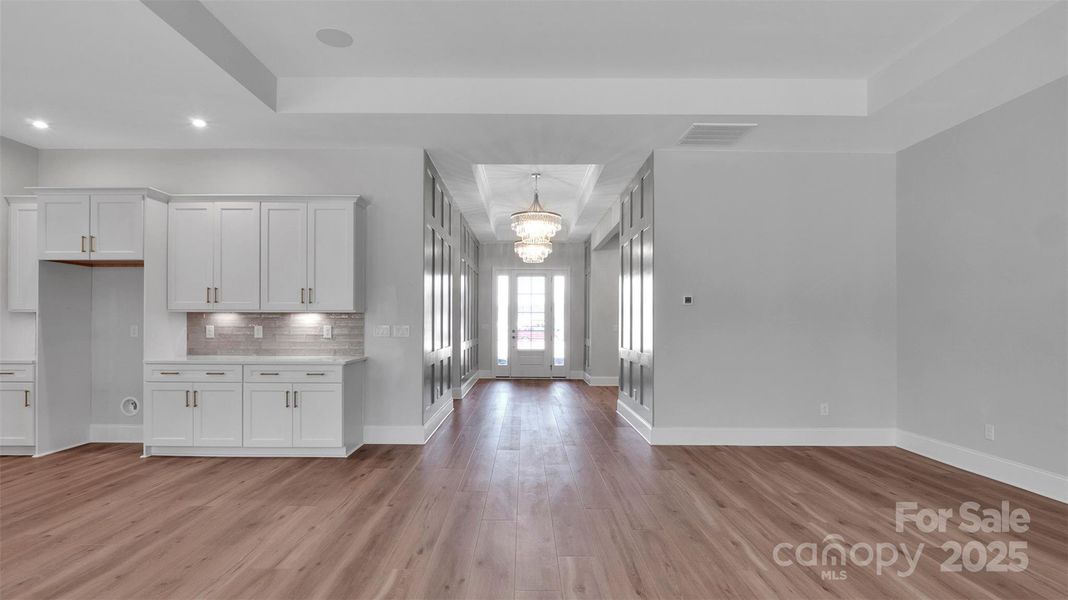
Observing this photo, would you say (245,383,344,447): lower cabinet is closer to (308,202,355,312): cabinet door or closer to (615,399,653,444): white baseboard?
(308,202,355,312): cabinet door

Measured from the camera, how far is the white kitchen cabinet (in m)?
5.04

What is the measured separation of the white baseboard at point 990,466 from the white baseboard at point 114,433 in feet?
24.6

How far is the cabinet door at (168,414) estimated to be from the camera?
4.80 meters

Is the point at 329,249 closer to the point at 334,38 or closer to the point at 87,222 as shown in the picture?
the point at 334,38

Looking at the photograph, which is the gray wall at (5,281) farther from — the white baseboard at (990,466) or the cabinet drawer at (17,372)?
the white baseboard at (990,466)

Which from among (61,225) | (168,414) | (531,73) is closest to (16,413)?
(168,414)

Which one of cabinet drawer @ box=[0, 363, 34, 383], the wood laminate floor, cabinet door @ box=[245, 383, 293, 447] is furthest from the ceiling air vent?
cabinet drawer @ box=[0, 363, 34, 383]

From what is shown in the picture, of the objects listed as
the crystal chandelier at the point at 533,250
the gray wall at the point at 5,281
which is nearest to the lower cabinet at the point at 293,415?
the gray wall at the point at 5,281

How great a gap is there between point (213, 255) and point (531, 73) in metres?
3.32

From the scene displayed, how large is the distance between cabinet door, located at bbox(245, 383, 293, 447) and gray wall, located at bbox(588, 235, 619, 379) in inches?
258

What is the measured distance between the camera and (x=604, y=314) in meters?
10.6

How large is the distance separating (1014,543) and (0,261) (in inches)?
316

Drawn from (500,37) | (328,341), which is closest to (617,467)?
(328,341)

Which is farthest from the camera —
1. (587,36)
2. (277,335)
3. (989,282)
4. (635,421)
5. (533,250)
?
(533,250)
